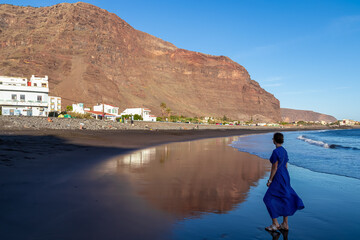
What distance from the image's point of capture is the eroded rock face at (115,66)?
9712 centimetres

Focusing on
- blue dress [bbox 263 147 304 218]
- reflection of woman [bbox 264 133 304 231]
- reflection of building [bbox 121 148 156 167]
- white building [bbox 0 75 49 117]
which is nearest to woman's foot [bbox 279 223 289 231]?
reflection of woman [bbox 264 133 304 231]

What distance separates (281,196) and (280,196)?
0.06 ft

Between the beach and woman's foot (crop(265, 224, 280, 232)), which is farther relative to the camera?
woman's foot (crop(265, 224, 280, 232))

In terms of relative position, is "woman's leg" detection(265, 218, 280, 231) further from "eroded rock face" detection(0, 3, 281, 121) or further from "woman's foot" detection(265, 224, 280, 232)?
"eroded rock face" detection(0, 3, 281, 121)

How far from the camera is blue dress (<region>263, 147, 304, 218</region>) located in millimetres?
4598

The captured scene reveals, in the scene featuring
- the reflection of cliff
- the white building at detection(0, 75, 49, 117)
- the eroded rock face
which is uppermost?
the eroded rock face

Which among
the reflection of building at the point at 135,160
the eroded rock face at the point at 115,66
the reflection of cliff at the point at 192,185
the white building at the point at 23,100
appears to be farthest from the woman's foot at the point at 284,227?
the eroded rock face at the point at 115,66

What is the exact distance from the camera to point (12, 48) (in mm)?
107188

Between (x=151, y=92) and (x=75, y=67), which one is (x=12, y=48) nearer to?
(x=75, y=67)

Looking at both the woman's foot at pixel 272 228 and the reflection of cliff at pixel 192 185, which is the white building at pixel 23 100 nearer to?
the reflection of cliff at pixel 192 185

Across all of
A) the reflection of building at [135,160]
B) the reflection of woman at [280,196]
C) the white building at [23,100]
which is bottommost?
the reflection of building at [135,160]

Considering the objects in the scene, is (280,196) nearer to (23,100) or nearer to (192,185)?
(192,185)

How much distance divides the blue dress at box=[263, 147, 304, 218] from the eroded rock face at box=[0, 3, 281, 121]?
8612cm

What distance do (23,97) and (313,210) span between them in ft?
153
